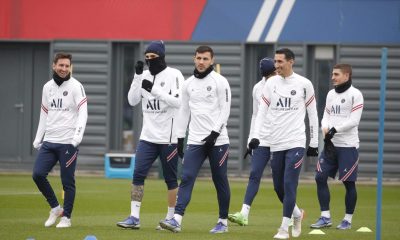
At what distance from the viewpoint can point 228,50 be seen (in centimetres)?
2872

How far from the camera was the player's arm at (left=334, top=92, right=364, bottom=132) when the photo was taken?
14953mm

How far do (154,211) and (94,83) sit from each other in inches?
484

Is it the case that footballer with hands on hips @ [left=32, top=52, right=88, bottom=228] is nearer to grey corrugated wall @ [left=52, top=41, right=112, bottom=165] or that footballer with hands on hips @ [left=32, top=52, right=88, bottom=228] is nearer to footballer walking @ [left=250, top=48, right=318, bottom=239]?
footballer walking @ [left=250, top=48, right=318, bottom=239]

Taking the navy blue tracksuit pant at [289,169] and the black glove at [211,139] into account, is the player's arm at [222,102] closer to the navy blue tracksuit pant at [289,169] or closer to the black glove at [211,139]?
the black glove at [211,139]

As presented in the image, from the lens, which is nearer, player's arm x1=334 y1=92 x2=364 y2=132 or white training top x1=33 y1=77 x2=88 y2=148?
white training top x1=33 y1=77 x2=88 y2=148

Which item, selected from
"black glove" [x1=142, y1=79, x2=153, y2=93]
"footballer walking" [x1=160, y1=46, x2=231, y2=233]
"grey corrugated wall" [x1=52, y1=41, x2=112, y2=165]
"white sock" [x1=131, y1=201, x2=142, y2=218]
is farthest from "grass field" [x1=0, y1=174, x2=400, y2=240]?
"grey corrugated wall" [x1=52, y1=41, x2=112, y2=165]

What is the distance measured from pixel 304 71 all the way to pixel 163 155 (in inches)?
582

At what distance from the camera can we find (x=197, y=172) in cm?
1379

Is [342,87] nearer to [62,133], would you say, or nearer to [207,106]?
[207,106]

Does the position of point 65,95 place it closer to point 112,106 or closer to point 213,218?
point 213,218

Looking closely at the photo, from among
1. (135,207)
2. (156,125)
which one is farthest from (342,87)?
(135,207)

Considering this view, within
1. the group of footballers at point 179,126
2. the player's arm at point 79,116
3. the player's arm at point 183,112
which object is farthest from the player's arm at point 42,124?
the player's arm at point 183,112

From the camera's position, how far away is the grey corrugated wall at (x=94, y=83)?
96.2 feet

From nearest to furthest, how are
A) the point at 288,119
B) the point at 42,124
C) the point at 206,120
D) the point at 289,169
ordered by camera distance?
the point at 289,169, the point at 288,119, the point at 206,120, the point at 42,124
